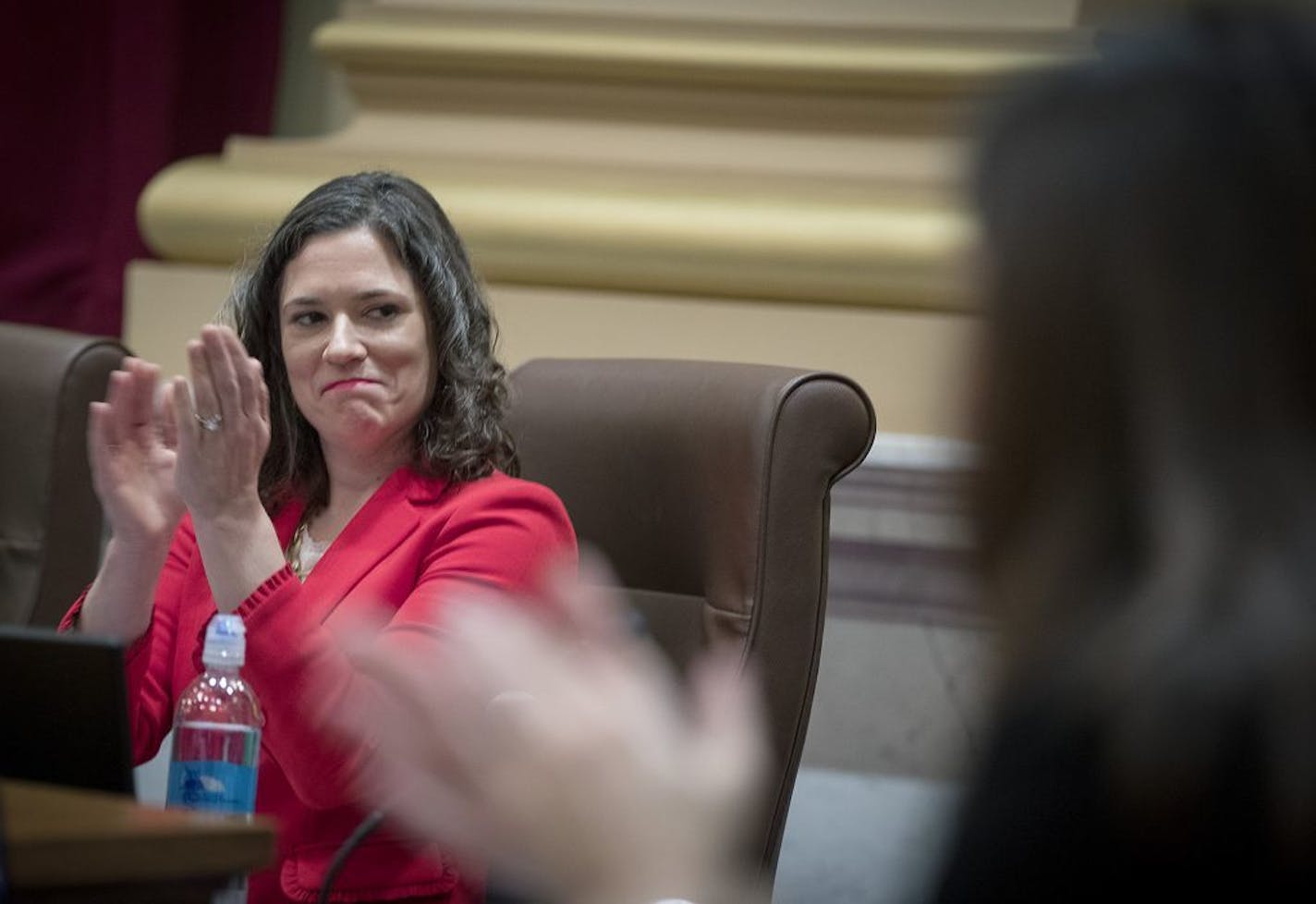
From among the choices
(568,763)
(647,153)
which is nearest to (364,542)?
(647,153)

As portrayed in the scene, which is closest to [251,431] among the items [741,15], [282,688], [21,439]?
[282,688]

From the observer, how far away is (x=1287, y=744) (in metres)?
0.62

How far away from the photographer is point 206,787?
4.57 feet

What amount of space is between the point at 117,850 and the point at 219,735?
0.68 m

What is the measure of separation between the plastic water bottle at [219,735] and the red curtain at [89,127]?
1197 mm

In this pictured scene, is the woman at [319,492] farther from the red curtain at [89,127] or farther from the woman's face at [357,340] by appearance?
the red curtain at [89,127]

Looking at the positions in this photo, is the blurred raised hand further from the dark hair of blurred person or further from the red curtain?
the red curtain

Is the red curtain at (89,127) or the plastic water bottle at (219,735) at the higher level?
the red curtain at (89,127)

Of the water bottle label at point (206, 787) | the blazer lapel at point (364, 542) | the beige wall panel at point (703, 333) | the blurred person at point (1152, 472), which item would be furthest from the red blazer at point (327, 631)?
the blurred person at point (1152, 472)

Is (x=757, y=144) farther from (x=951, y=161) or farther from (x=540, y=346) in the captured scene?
(x=951, y=161)

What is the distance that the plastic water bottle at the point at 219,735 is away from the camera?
1396 millimetres

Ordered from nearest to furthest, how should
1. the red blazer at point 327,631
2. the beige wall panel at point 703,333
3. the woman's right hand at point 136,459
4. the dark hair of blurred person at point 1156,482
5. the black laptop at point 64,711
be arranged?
1. the dark hair of blurred person at point 1156,482
2. the black laptop at point 64,711
3. the red blazer at point 327,631
4. the woman's right hand at point 136,459
5. the beige wall panel at point 703,333

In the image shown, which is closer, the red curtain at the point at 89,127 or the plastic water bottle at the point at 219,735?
the plastic water bottle at the point at 219,735

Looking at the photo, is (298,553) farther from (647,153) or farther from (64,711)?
(647,153)
